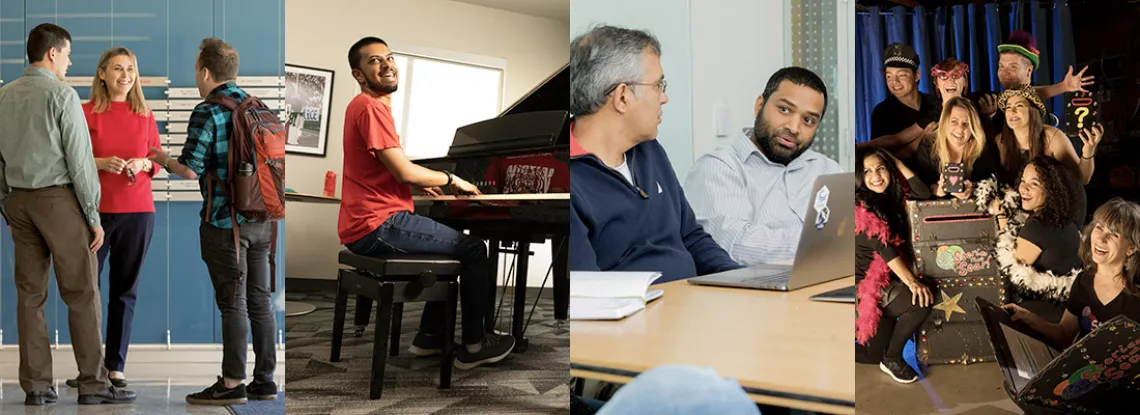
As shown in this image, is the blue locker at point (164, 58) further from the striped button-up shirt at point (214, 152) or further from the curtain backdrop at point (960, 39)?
the curtain backdrop at point (960, 39)

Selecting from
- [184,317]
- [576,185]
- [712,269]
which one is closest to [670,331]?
[712,269]

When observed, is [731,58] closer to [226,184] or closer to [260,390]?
[226,184]

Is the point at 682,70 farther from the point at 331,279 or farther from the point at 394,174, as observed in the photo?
the point at 331,279

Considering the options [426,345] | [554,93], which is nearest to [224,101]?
[426,345]

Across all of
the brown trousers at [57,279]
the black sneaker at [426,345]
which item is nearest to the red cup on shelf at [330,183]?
the black sneaker at [426,345]

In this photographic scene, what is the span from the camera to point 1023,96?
197cm

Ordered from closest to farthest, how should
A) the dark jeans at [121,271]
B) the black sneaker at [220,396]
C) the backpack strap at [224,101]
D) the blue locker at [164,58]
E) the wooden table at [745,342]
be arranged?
the wooden table at [745,342] → the backpack strap at [224,101] → the black sneaker at [220,396] → the dark jeans at [121,271] → the blue locker at [164,58]

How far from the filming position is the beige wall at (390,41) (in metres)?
2.24

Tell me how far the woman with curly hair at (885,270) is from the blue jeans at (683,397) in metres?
0.98

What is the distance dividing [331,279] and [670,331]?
2.93ft

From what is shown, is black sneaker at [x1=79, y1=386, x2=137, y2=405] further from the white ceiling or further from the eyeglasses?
the eyeglasses

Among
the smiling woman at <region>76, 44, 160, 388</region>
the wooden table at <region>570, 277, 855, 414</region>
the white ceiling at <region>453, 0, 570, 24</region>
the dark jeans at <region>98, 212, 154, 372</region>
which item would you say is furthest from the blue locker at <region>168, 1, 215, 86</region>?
the wooden table at <region>570, 277, 855, 414</region>

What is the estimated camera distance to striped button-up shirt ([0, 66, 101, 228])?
364cm

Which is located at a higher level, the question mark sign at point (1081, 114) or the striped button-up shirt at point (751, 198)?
the question mark sign at point (1081, 114)
